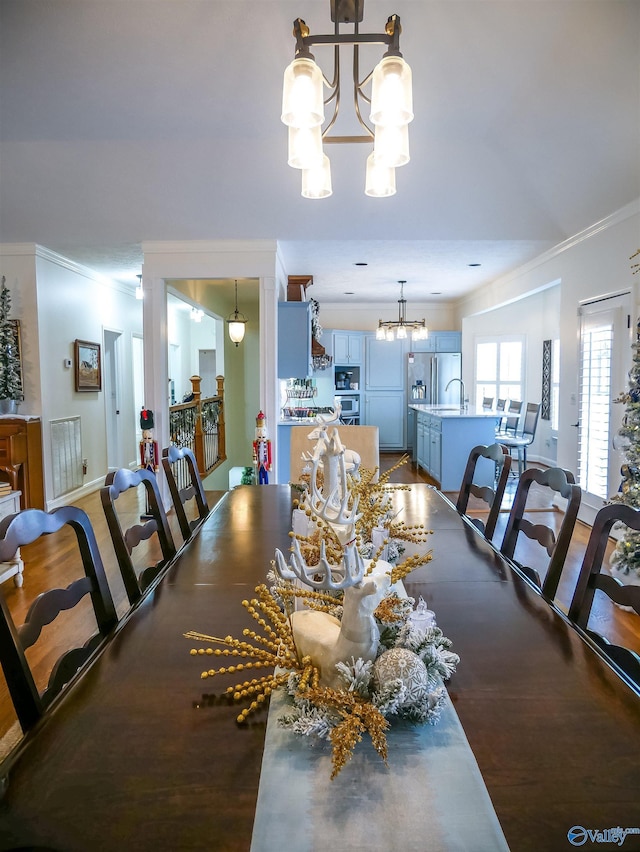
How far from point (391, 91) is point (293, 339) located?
3.67 meters

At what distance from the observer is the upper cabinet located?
5.12m

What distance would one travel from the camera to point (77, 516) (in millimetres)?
1326

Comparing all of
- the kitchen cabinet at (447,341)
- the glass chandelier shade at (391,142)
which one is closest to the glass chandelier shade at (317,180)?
the glass chandelier shade at (391,142)

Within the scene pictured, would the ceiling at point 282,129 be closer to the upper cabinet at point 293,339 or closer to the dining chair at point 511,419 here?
the upper cabinet at point 293,339

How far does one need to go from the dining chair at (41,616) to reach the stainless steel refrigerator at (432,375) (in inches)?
304

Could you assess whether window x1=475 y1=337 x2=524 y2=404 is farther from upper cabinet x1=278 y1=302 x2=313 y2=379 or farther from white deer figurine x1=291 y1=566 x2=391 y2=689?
white deer figurine x1=291 y1=566 x2=391 y2=689

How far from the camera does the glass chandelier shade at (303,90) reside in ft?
5.06

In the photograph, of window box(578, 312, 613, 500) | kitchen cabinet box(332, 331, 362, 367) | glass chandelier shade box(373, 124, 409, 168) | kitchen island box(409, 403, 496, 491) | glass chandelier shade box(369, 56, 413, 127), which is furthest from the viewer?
kitchen cabinet box(332, 331, 362, 367)

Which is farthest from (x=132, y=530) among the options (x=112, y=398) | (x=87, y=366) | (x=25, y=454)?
(x=112, y=398)

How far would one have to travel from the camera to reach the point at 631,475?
309 centimetres

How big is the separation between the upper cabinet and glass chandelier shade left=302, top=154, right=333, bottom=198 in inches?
124

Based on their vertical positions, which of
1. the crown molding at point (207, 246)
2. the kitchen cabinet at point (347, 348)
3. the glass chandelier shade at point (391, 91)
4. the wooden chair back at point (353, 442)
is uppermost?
the crown molding at point (207, 246)

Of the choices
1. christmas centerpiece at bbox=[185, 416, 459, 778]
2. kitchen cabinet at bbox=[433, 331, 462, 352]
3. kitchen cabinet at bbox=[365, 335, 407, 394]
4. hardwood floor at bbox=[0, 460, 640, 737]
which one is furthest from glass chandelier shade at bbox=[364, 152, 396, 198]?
kitchen cabinet at bbox=[433, 331, 462, 352]

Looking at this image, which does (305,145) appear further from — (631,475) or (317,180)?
(631,475)
